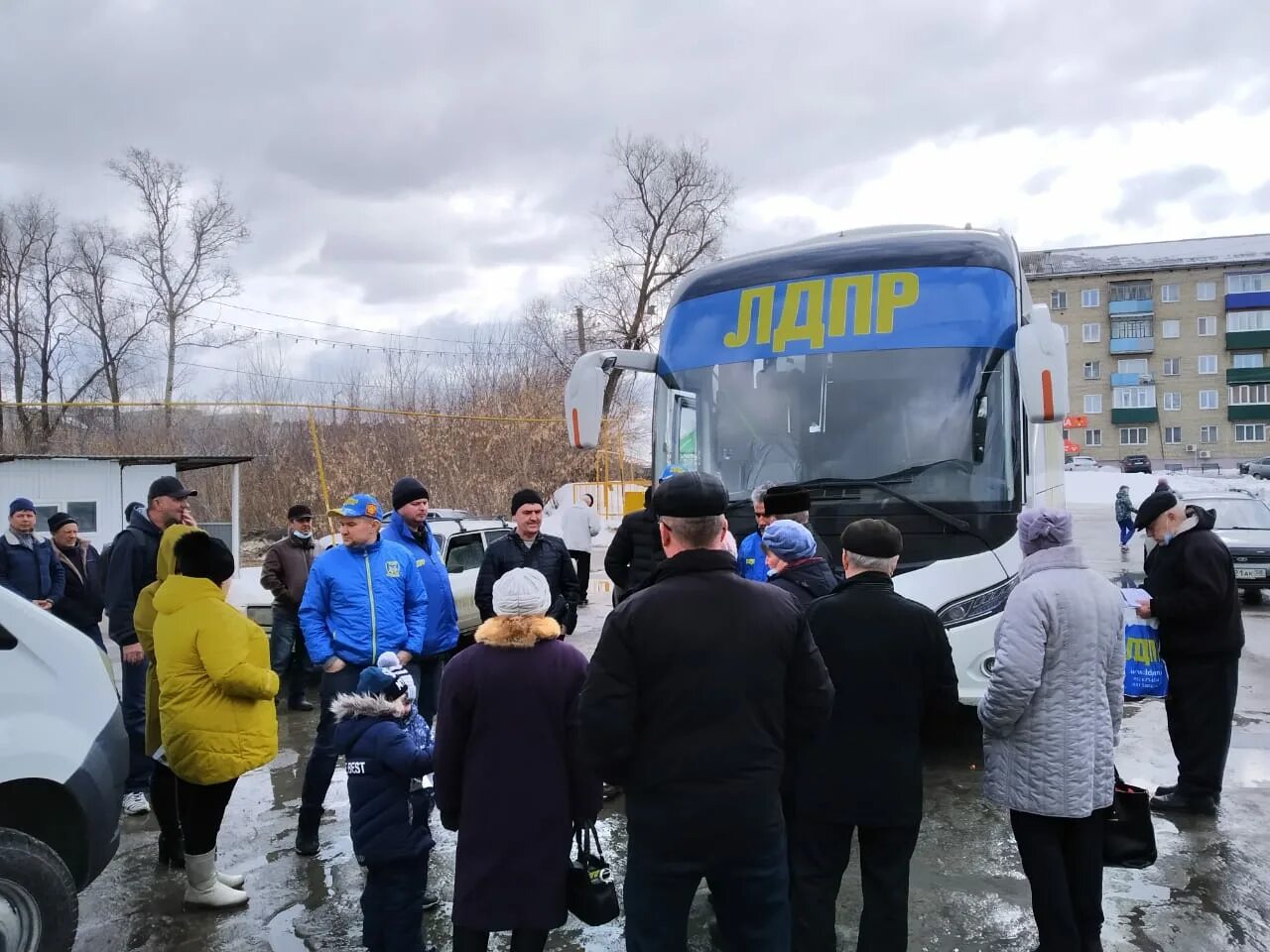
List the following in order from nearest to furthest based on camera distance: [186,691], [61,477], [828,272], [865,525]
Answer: [865,525] < [186,691] < [828,272] < [61,477]

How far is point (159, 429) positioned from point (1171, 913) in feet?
91.1

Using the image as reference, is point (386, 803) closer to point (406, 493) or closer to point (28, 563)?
point (406, 493)

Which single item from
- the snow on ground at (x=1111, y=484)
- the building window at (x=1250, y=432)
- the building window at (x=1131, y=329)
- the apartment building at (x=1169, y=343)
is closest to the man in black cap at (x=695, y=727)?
the snow on ground at (x=1111, y=484)

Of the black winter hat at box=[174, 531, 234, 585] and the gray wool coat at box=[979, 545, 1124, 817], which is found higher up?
the black winter hat at box=[174, 531, 234, 585]

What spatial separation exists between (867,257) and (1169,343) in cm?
7951

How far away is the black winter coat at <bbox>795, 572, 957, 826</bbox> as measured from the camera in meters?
3.19

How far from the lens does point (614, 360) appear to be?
6.75 meters

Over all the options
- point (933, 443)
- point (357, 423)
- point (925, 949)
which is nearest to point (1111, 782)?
point (925, 949)

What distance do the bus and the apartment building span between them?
2843 inches

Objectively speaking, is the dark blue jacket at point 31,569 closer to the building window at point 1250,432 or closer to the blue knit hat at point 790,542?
the blue knit hat at point 790,542

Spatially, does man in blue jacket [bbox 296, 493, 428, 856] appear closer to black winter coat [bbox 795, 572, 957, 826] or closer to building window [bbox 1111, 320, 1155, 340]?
black winter coat [bbox 795, 572, 957, 826]

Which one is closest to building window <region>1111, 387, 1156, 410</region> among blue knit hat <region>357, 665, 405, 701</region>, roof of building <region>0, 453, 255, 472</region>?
roof of building <region>0, 453, 255, 472</region>

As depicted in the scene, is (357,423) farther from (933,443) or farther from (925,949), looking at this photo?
(925,949)

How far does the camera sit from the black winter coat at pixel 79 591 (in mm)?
7035
